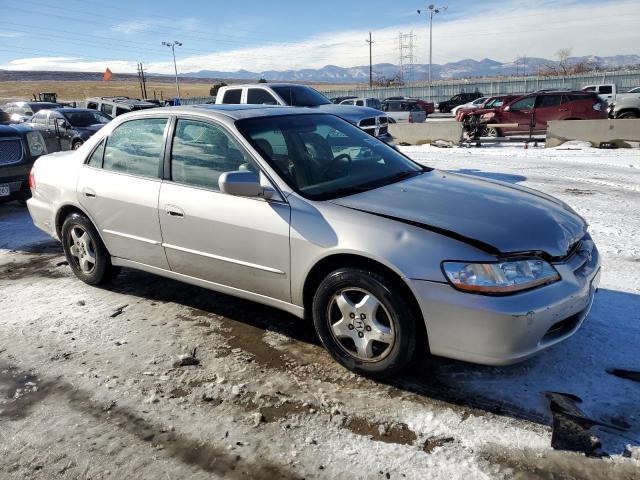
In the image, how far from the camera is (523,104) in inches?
667

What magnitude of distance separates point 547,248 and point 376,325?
1.07m

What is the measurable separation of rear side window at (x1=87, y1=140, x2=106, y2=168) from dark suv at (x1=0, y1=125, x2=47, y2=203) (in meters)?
4.14

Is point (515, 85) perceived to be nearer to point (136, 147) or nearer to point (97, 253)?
point (136, 147)

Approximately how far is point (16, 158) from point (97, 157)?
458 centimetres

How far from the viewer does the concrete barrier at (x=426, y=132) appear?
608 inches

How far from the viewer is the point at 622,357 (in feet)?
10.8

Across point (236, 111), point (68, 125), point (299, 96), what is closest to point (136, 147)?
point (236, 111)

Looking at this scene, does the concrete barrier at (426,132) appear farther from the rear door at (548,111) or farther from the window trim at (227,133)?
the window trim at (227,133)

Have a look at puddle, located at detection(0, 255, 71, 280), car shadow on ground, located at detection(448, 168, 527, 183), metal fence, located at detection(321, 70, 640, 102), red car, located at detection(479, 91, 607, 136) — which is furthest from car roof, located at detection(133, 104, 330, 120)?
metal fence, located at detection(321, 70, 640, 102)

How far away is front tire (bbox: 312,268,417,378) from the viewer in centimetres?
297

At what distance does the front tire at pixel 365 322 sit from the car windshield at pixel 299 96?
8735 millimetres

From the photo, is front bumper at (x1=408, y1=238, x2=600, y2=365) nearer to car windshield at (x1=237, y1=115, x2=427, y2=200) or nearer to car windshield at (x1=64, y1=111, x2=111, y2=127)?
car windshield at (x1=237, y1=115, x2=427, y2=200)

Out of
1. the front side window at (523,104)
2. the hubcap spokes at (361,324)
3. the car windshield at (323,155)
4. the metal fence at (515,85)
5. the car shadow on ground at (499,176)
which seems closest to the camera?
the hubcap spokes at (361,324)

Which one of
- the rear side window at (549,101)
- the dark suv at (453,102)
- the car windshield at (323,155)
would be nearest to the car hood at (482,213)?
the car windshield at (323,155)
